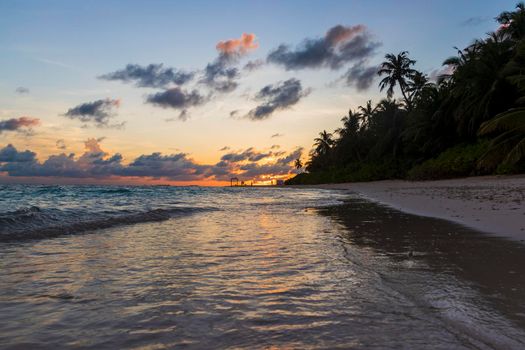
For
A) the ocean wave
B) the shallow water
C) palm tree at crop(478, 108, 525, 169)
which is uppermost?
palm tree at crop(478, 108, 525, 169)

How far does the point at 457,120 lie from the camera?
110ft

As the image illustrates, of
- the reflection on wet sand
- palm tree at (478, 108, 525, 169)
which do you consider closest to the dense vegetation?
palm tree at (478, 108, 525, 169)

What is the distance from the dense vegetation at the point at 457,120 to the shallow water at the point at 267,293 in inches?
767

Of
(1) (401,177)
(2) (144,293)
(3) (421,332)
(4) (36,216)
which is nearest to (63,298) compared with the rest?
(2) (144,293)

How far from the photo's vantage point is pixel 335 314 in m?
3.04

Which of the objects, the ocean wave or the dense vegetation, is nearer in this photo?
the ocean wave

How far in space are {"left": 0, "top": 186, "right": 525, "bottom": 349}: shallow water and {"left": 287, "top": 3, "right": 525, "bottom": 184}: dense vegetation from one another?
19.5 meters

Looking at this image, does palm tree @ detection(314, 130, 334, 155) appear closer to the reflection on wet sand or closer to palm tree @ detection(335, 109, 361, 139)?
palm tree @ detection(335, 109, 361, 139)

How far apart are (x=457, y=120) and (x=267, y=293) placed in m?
34.7

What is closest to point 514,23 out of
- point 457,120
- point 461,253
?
point 457,120

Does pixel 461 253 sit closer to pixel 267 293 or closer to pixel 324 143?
pixel 267 293

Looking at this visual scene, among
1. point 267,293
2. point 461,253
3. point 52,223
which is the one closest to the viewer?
point 267,293

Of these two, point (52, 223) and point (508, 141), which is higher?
point (508, 141)

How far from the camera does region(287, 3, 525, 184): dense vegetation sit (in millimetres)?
23672
